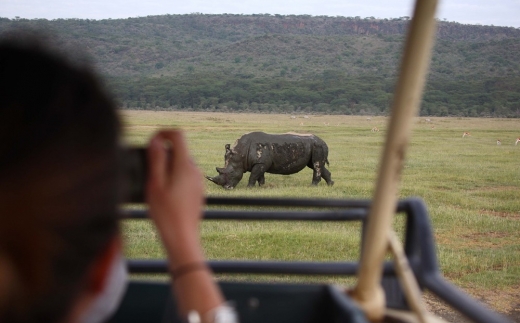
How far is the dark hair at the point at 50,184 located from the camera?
1.49 ft

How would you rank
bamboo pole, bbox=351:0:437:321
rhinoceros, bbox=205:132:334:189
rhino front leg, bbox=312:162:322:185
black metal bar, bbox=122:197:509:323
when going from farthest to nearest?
1. rhino front leg, bbox=312:162:322:185
2. rhinoceros, bbox=205:132:334:189
3. black metal bar, bbox=122:197:509:323
4. bamboo pole, bbox=351:0:437:321

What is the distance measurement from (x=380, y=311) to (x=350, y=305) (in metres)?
0.12

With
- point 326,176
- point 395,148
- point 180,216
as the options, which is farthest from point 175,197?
point 326,176

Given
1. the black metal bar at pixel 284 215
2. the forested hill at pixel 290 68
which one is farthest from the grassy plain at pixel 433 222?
the forested hill at pixel 290 68

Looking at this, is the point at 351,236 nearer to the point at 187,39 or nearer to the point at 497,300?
the point at 497,300

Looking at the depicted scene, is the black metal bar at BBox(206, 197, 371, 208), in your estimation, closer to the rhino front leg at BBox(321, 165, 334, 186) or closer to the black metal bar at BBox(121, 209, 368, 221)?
the black metal bar at BBox(121, 209, 368, 221)

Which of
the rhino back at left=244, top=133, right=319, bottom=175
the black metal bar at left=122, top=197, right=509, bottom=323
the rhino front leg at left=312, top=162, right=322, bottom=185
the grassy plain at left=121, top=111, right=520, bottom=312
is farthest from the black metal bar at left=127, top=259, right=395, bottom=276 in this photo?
the rhino front leg at left=312, top=162, right=322, bottom=185

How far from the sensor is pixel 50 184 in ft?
1.54

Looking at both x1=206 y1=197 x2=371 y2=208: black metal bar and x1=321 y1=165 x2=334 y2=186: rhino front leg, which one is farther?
x1=321 y1=165 x2=334 y2=186: rhino front leg

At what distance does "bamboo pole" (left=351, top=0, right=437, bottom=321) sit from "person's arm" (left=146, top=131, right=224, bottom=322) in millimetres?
332

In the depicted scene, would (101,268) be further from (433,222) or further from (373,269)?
(433,222)

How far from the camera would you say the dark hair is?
45 centimetres

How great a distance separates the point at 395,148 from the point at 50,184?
61 cm

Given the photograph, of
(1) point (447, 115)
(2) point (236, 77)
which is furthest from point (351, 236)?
(2) point (236, 77)
